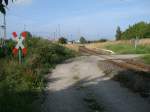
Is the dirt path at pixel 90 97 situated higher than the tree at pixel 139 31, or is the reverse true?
the tree at pixel 139 31

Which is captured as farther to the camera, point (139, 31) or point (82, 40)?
point (82, 40)

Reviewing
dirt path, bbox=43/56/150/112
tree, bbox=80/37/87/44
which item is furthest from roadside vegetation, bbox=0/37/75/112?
tree, bbox=80/37/87/44

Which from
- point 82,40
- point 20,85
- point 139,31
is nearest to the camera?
point 20,85

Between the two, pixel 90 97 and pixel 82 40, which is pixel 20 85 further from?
pixel 82 40

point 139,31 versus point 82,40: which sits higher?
point 139,31

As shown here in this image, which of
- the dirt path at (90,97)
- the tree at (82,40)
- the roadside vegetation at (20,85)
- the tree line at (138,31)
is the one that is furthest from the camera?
the tree at (82,40)

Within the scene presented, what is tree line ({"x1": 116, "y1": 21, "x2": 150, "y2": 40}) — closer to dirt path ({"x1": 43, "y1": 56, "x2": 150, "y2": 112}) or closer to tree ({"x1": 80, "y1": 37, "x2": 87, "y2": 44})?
tree ({"x1": 80, "y1": 37, "x2": 87, "y2": 44})

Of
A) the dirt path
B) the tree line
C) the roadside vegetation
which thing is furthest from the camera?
the tree line

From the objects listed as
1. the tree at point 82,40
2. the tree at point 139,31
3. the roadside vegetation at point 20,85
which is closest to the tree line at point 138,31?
the tree at point 139,31

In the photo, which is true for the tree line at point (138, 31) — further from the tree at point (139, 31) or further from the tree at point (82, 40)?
the tree at point (82, 40)

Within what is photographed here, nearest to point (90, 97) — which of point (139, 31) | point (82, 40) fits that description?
point (139, 31)

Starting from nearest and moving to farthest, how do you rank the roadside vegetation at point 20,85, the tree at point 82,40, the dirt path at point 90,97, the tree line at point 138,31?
the roadside vegetation at point 20,85 → the dirt path at point 90,97 → the tree line at point 138,31 → the tree at point 82,40

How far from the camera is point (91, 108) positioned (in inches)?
462

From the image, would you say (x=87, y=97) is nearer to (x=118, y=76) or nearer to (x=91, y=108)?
(x=91, y=108)
